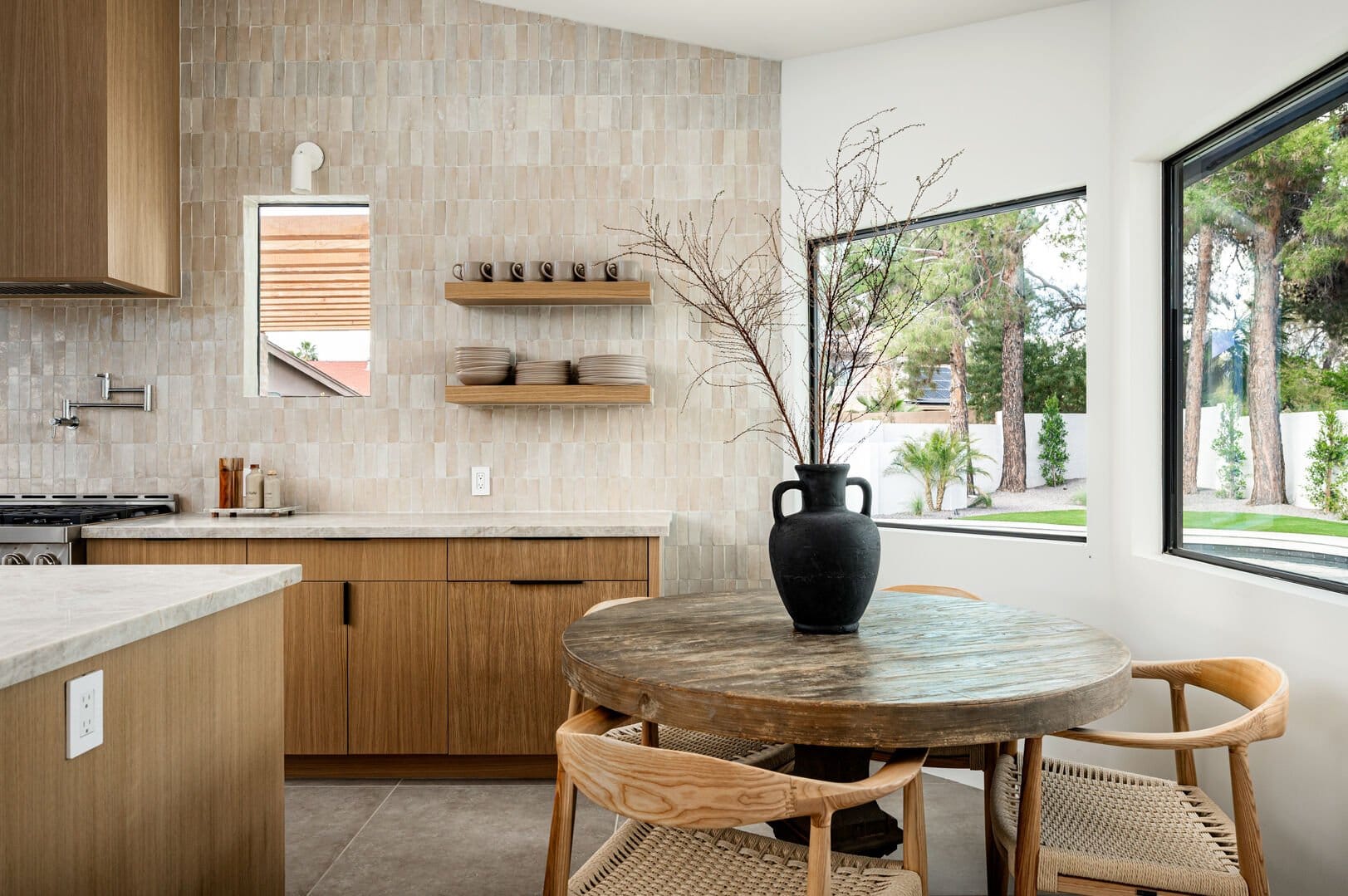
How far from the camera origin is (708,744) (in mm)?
Answer: 2174

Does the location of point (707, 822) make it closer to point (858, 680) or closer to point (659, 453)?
point (858, 680)

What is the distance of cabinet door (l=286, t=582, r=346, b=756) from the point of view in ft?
10.3

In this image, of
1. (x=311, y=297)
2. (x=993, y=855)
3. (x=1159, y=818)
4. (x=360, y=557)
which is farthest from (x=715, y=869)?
(x=311, y=297)

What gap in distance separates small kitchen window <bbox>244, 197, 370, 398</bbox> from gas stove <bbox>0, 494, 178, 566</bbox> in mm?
672

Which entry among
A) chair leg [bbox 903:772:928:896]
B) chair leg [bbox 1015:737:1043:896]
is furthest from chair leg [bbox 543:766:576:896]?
chair leg [bbox 1015:737:1043:896]

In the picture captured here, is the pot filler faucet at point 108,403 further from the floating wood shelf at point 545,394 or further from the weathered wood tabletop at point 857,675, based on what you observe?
the weathered wood tabletop at point 857,675

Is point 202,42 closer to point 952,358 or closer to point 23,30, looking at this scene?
point 23,30

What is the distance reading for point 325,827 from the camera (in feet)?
9.21

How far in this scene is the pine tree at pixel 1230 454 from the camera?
2455mm

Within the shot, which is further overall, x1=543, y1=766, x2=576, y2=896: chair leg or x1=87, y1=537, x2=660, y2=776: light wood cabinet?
x1=87, y1=537, x2=660, y2=776: light wood cabinet

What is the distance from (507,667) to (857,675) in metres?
1.90

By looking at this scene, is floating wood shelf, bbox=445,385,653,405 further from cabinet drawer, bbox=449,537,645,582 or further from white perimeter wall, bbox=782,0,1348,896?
white perimeter wall, bbox=782,0,1348,896

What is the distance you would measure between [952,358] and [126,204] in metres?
3.19

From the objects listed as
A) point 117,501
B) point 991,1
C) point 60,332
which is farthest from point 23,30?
point 991,1
